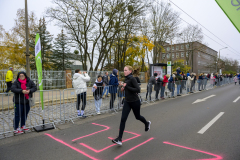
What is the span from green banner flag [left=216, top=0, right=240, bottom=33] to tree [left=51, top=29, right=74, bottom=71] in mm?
→ 23357

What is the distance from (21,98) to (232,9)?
5296 mm

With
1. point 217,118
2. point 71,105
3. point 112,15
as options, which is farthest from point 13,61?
point 217,118

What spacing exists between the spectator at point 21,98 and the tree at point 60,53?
1991cm

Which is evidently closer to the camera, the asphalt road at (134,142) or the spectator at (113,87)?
the asphalt road at (134,142)

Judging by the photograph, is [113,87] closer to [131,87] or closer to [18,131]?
[131,87]

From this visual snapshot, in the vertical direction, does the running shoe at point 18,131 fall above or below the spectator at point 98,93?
below

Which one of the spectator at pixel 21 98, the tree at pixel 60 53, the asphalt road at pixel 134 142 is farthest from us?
the tree at pixel 60 53

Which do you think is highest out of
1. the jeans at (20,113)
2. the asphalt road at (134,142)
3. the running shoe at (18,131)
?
the jeans at (20,113)

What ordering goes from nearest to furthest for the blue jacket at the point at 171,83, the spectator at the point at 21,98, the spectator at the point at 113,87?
the spectator at the point at 21,98, the spectator at the point at 113,87, the blue jacket at the point at 171,83

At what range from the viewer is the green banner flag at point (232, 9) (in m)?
2.33

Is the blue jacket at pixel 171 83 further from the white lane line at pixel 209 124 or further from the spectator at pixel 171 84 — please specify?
the white lane line at pixel 209 124

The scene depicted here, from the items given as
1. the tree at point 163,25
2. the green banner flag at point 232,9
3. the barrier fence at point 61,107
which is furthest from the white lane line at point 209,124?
the tree at point 163,25

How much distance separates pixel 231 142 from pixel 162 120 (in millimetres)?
2297

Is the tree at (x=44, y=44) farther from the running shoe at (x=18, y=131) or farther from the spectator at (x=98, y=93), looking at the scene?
the running shoe at (x=18, y=131)
